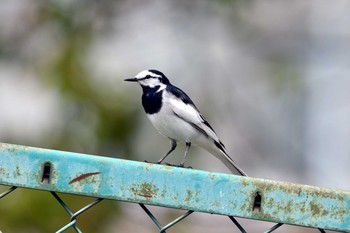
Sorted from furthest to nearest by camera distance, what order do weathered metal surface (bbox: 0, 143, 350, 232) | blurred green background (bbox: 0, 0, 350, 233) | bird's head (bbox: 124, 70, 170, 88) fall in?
1. blurred green background (bbox: 0, 0, 350, 233)
2. bird's head (bbox: 124, 70, 170, 88)
3. weathered metal surface (bbox: 0, 143, 350, 232)

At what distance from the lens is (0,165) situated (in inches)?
84.6

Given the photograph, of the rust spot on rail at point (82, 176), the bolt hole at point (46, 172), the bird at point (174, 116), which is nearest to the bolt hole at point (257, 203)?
the rust spot on rail at point (82, 176)

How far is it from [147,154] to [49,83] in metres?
0.84

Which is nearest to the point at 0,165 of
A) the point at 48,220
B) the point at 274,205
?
the point at 274,205

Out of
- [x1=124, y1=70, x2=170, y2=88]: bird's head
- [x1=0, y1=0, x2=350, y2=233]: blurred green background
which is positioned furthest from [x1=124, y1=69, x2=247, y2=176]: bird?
[x1=0, y1=0, x2=350, y2=233]: blurred green background

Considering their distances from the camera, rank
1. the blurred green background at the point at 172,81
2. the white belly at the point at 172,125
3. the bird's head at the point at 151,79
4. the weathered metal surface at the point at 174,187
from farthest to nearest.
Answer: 1. the blurred green background at the point at 172,81
2. the bird's head at the point at 151,79
3. the white belly at the point at 172,125
4. the weathered metal surface at the point at 174,187

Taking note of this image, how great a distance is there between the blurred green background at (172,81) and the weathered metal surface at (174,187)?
3673 millimetres

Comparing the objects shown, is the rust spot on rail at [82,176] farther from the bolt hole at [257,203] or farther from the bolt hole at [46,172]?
the bolt hole at [257,203]

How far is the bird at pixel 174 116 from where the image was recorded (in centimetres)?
425

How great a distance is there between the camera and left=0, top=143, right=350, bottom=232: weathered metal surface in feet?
6.98

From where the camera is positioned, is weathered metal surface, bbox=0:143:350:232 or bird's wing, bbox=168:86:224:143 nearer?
weathered metal surface, bbox=0:143:350:232

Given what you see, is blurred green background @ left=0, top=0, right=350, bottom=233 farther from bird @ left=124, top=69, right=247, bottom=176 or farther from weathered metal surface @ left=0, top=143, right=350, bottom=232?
weathered metal surface @ left=0, top=143, right=350, bottom=232

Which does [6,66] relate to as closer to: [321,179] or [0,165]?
[321,179]

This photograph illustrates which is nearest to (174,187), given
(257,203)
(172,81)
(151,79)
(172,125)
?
(257,203)
